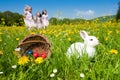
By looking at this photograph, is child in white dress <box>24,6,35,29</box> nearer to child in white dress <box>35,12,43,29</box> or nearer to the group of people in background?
the group of people in background

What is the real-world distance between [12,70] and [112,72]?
1.10 metres

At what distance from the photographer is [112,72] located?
11.3 ft

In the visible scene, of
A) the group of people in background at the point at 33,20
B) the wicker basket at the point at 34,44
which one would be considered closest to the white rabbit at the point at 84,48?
the wicker basket at the point at 34,44

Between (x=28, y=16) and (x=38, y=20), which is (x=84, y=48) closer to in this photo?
(x=28, y=16)

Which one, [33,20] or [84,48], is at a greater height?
[84,48]

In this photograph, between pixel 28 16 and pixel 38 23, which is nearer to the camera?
pixel 28 16

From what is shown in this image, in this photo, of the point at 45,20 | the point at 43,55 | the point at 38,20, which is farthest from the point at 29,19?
the point at 43,55

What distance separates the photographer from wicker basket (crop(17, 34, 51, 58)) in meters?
4.60

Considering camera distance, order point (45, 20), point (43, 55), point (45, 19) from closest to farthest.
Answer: point (43, 55)
point (45, 20)
point (45, 19)

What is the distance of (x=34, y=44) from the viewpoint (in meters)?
4.95

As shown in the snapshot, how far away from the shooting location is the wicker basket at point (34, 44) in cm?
460

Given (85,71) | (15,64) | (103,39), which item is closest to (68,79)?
(85,71)

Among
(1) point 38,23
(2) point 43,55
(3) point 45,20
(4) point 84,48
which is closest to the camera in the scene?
(4) point 84,48

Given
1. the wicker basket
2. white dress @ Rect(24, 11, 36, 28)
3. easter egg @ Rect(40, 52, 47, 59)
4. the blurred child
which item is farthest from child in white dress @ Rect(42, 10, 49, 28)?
easter egg @ Rect(40, 52, 47, 59)
